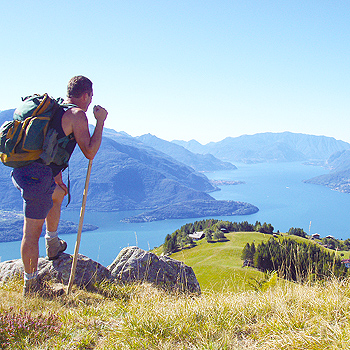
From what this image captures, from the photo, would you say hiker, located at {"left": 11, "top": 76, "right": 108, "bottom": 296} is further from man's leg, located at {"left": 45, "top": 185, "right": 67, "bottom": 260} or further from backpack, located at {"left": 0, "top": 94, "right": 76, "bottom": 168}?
man's leg, located at {"left": 45, "top": 185, "right": 67, "bottom": 260}

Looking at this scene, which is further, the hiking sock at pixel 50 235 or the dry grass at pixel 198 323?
the hiking sock at pixel 50 235

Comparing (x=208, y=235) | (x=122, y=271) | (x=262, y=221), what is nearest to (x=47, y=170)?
(x=122, y=271)

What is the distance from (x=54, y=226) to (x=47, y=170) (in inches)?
44.8

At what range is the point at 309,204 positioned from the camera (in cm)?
16500

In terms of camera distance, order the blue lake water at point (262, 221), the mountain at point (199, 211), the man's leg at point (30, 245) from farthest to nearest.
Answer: the mountain at point (199, 211)
the blue lake water at point (262, 221)
the man's leg at point (30, 245)

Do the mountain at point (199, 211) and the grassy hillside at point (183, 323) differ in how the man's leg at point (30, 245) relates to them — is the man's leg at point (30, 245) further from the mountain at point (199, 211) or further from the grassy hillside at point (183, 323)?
the mountain at point (199, 211)

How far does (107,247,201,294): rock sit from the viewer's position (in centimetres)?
456

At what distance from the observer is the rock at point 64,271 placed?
3.96 m

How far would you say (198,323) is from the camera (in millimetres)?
2439

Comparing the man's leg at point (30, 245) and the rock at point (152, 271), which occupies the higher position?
the man's leg at point (30, 245)

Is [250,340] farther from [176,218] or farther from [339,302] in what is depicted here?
[176,218]

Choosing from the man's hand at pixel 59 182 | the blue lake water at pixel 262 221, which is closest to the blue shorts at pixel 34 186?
the man's hand at pixel 59 182

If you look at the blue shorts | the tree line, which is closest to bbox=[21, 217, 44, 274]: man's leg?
the blue shorts

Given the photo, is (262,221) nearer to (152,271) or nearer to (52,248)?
(152,271)
